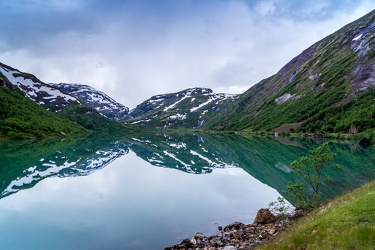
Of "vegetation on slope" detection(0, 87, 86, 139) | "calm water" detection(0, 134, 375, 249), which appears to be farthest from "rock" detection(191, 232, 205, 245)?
"vegetation on slope" detection(0, 87, 86, 139)

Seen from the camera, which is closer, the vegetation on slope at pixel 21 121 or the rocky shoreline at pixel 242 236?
the rocky shoreline at pixel 242 236

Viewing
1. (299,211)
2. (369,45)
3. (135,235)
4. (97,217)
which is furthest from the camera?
(369,45)

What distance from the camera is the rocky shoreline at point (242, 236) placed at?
62.8 feet

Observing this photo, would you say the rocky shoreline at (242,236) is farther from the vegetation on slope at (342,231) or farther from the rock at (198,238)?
the vegetation on slope at (342,231)

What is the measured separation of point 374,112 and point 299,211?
103251 mm

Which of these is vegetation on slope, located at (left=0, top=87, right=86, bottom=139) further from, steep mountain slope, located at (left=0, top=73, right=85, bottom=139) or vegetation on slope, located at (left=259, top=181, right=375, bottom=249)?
vegetation on slope, located at (left=259, top=181, right=375, bottom=249)

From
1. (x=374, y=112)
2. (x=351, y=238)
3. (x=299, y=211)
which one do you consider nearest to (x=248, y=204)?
(x=299, y=211)

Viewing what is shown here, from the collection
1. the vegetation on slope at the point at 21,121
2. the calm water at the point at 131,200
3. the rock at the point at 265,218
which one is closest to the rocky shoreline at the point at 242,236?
the rock at the point at 265,218

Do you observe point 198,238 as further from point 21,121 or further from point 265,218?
point 21,121

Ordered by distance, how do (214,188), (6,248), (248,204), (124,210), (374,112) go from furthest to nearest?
1. (374,112)
2. (214,188)
3. (248,204)
4. (124,210)
5. (6,248)

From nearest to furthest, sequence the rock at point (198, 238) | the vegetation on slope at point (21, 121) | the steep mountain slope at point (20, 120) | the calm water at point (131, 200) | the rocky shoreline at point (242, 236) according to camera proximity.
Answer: the rocky shoreline at point (242, 236), the rock at point (198, 238), the calm water at point (131, 200), the vegetation on slope at point (21, 121), the steep mountain slope at point (20, 120)

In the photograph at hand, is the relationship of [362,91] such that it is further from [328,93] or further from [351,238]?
[351,238]

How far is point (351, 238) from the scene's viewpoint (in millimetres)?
11820

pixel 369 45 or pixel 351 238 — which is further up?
pixel 369 45
